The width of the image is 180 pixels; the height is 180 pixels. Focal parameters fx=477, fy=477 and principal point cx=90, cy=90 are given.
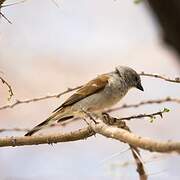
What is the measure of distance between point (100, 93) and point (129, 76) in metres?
0.28

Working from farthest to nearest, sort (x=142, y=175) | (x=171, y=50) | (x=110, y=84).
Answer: (x=110, y=84) → (x=142, y=175) → (x=171, y=50)

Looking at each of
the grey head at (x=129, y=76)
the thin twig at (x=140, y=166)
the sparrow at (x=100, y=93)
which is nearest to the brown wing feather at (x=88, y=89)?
the sparrow at (x=100, y=93)

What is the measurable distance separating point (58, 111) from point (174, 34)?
2.07 meters

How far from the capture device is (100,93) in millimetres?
3152

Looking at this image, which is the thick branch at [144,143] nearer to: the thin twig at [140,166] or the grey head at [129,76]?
the thin twig at [140,166]

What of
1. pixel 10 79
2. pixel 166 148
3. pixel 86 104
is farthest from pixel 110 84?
pixel 166 148

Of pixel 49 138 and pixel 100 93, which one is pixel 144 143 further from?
pixel 100 93

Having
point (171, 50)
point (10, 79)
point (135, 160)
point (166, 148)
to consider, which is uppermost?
point (171, 50)

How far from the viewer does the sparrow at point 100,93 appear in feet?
9.16

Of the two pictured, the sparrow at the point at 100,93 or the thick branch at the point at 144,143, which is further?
the sparrow at the point at 100,93

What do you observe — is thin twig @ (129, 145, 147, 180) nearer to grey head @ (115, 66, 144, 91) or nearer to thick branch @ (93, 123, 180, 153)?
thick branch @ (93, 123, 180, 153)

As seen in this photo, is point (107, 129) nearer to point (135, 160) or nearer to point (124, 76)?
point (135, 160)

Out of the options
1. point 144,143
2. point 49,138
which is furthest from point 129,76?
point 144,143

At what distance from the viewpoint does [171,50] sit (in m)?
0.82
